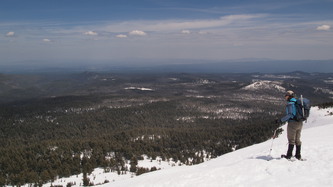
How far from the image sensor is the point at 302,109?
1398cm

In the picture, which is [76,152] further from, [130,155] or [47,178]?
[47,178]

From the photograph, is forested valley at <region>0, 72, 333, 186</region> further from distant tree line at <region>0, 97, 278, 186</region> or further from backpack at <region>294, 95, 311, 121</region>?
backpack at <region>294, 95, 311, 121</region>

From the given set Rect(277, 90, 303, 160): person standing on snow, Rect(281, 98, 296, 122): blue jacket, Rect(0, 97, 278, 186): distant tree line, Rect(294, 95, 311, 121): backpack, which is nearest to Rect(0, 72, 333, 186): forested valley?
Rect(0, 97, 278, 186): distant tree line

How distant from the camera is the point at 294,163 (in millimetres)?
14430

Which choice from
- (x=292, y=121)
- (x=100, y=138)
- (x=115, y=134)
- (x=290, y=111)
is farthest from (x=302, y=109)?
(x=115, y=134)

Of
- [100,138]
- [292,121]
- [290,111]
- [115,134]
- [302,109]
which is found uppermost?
[302,109]

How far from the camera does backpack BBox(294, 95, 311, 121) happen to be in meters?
13.9

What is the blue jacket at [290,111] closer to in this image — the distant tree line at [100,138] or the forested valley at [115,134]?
the forested valley at [115,134]

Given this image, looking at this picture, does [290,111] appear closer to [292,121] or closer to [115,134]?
[292,121]

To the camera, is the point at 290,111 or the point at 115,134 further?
the point at 115,134

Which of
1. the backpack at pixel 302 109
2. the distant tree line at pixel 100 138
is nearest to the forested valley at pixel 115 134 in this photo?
the distant tree line at pixel 100 138

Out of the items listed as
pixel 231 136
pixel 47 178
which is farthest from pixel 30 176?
pixel 231 136

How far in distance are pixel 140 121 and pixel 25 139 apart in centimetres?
5965

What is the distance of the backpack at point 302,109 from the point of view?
13.9m
